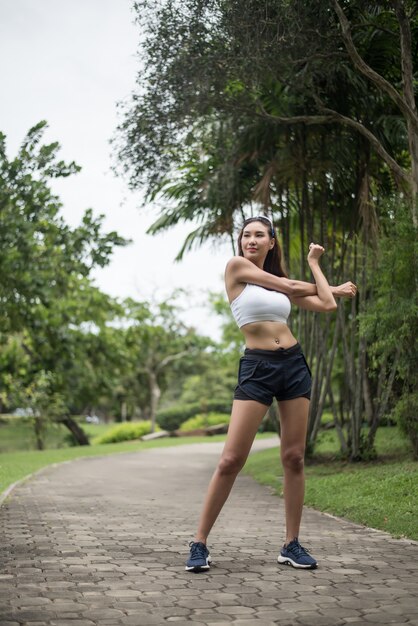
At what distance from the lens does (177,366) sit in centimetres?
5059

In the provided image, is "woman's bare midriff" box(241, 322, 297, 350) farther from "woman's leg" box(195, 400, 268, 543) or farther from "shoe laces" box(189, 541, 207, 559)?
"shoe laces" box(189, 541, 207, 559)

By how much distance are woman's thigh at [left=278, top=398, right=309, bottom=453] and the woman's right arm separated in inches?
26.8

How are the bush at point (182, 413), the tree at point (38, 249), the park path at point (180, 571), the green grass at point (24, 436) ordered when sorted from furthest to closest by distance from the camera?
1. the bush at point (182, 413)
2. the green grass at point (24, 436)
3. the tree at point (38, 249)
4. the park path at point (180, 571)

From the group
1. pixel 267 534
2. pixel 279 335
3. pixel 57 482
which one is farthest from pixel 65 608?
pixel 57 482

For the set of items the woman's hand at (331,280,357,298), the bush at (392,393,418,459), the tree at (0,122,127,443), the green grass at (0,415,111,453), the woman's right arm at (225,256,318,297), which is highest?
the tree at (0,122,127,443)

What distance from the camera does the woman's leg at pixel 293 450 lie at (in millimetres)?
4941

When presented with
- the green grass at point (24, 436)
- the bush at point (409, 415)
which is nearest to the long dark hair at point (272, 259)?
the bush at point (409, 415)

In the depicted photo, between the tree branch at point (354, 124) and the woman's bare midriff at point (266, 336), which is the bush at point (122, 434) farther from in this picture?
the woman's bare midriff at point (266, 336)

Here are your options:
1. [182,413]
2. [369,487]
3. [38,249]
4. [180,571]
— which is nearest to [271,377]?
[180,571]

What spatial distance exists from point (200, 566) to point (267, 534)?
1867mm

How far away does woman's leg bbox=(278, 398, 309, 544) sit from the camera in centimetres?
494

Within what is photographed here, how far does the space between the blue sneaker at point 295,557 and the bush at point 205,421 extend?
106ft

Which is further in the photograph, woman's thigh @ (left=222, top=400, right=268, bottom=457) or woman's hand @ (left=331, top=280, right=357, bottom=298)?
woman's hand @ (left=331, top=280, right=357, bottom=298)

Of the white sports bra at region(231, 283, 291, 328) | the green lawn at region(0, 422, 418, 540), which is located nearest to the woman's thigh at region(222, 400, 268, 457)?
the white sports bra at region(231, 283, 291, 328)
